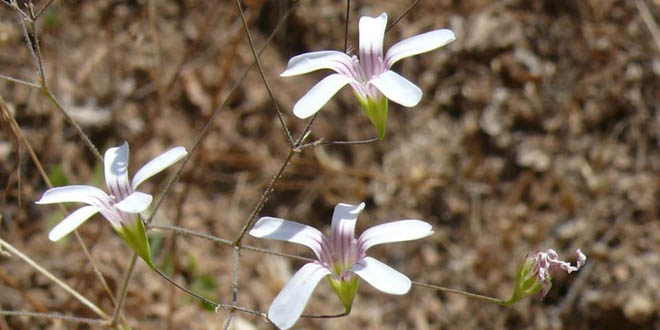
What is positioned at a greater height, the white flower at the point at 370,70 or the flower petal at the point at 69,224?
the white flower at the point at 370,70

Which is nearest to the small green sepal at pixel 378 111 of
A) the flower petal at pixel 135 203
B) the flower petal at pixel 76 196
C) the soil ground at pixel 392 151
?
the flower petal at pixel 135 203

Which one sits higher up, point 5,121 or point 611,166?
point 611,166

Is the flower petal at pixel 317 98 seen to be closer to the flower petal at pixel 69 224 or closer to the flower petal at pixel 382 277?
the flower petal at pixel 382 277

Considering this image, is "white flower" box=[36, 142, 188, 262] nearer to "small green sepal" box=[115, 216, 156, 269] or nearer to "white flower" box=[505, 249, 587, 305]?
"small green sepal" box=[115, 216, 156, 269]

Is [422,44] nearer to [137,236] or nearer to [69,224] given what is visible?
[137,236]

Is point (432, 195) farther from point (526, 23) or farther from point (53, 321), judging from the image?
point (53, 321)

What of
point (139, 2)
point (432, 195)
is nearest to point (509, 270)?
point (432, 195)

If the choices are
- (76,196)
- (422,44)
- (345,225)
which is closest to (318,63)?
(422,44)
